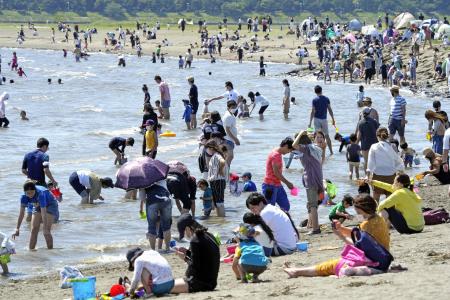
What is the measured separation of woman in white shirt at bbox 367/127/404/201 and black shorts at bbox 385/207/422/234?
1.33 meters

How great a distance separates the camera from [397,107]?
2144cm

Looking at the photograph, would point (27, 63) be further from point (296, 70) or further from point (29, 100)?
point (29, 100)

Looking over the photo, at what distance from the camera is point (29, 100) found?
45188 millimetres

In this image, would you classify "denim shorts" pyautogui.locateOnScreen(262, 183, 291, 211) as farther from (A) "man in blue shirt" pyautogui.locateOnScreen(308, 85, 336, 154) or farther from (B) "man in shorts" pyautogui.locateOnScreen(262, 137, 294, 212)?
(A) "man in blue shirt" pyautogui.locateOnScreen(308, 85, 336, 154)

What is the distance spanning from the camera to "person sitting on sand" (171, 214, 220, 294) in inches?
424

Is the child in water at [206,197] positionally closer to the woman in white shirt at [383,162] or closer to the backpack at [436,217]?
the woman in white shirt at [383,162]

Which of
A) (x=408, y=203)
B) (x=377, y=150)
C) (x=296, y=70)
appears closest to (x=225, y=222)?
(x=377, y=150)

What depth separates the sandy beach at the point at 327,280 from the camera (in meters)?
9.48

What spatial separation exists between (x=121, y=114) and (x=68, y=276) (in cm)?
2537

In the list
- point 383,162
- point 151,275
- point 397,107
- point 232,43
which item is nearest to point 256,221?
point 151,275

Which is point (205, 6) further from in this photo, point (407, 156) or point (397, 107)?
point (407, 156)

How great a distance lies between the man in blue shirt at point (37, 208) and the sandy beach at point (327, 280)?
1.19m

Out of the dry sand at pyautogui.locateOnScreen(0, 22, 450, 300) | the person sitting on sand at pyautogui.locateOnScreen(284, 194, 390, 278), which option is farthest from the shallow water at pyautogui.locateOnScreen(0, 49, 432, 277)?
the person sitting on sand at pyautogui.locateOnScreen(284, 194, 390, 278)

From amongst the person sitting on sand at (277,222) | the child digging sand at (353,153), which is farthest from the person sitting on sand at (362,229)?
the child digging sand at (353,153)
